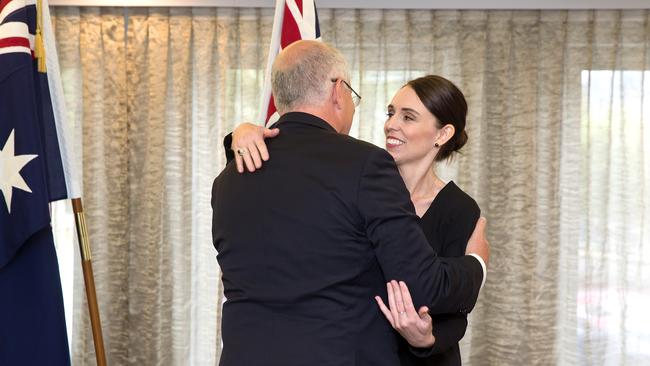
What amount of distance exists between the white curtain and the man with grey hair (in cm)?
341

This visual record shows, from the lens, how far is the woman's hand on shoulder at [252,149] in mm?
1996

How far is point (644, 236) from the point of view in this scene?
5.27 meters

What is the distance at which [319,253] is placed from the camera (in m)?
1.88

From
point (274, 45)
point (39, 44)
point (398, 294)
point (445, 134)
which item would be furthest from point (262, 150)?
point (39, 44)

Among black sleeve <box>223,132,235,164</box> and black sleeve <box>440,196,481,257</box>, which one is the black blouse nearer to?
black sleeve <box>440,196,481,257</box>

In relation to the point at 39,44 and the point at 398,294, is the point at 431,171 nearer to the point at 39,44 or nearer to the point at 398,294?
the point at 398,294

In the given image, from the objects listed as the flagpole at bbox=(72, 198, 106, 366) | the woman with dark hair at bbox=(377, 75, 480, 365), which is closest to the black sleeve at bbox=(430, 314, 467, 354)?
the woman with dark hair at bbox=(377, 75, 480, 365)

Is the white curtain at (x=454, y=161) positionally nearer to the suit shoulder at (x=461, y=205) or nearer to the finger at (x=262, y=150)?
the suit shoulder at (x=461, y=205)

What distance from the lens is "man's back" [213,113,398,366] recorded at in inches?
74.0

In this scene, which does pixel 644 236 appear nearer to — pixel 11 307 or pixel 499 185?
pixel 499 185

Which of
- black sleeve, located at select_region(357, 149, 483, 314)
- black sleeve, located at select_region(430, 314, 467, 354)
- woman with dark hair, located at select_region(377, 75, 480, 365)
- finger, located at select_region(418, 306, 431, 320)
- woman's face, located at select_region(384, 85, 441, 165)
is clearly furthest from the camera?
woman's face, located at select_region(384, 85, 441, 165)

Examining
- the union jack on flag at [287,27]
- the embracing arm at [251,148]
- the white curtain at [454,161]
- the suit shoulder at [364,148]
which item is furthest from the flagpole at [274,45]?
the white curtain at [454,161]

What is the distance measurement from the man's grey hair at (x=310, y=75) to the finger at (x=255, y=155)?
14cm

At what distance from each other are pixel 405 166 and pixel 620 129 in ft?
10.2
